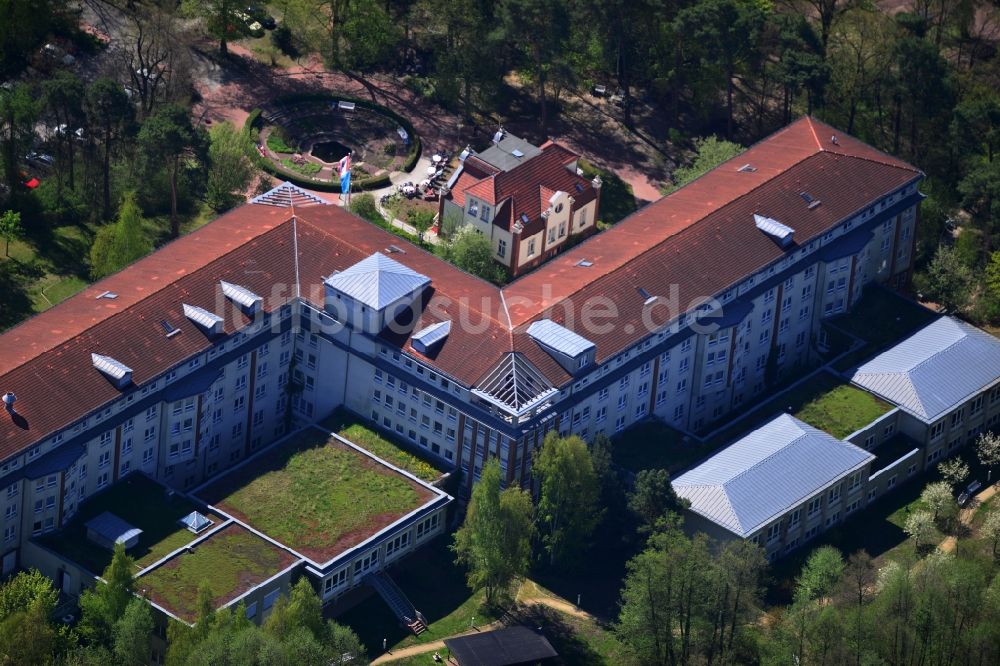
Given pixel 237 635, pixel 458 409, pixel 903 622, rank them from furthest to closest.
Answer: pixel 458 409 < pixel 903 622 < pixel 237 635

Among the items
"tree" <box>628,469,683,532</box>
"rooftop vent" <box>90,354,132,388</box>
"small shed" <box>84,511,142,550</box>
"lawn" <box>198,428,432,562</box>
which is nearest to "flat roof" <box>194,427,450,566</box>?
"lawn" <box>198,428,432,562</box>

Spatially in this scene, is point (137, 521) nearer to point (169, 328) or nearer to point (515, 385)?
point (169, 328)

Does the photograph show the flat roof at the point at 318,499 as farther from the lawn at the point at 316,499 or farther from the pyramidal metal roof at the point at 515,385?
the pyramidal metal roof at the point at 515,385

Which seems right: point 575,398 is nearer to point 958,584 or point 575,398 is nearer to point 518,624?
point 518,624

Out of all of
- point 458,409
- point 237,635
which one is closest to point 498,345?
point 458,409

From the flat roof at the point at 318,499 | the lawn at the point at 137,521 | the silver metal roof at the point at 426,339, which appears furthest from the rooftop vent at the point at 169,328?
the silver metal roof at the point at 426,339

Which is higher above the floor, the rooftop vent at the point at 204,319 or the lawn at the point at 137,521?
the rooftop vent at the point at 204,319

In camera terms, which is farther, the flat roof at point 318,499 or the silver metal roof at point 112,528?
the flat roof at point 318,499

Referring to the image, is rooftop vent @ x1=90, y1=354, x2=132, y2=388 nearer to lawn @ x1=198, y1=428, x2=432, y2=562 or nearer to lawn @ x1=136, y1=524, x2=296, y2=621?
lawn @ x1=198, y1=428, x2=432, y2=562
